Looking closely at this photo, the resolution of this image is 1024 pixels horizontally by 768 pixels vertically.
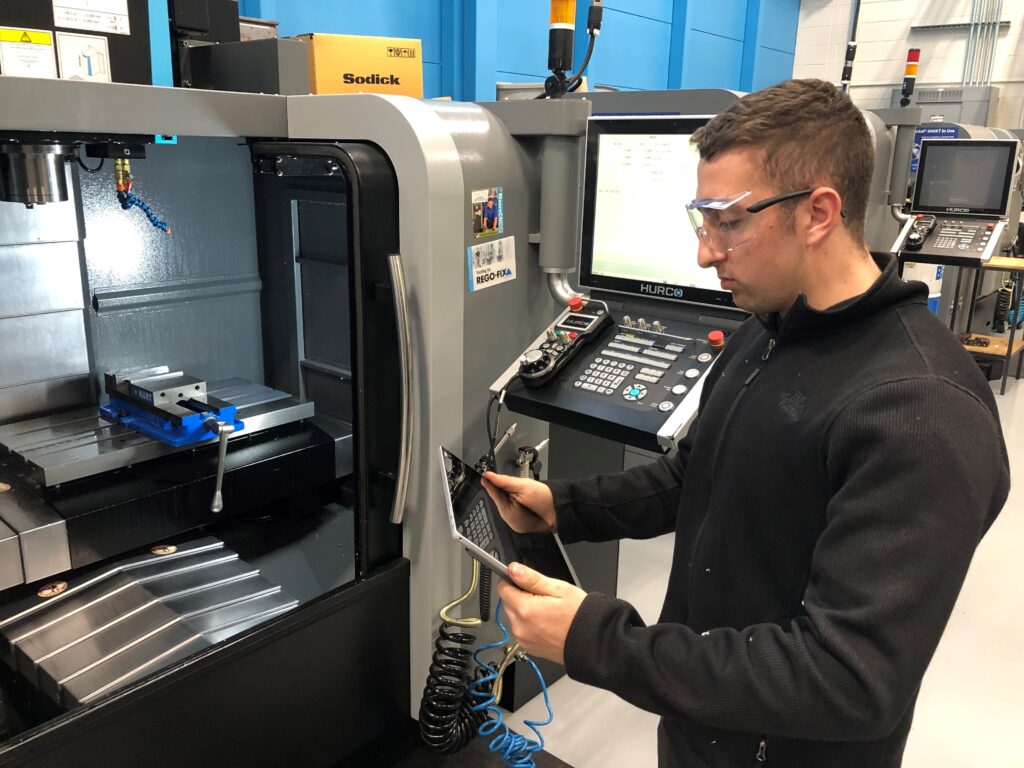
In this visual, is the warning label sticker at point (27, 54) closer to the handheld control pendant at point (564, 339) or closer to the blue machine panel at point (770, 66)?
the handheld control pendant at point (564, 339)

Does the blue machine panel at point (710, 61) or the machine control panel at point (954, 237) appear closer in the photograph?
the machine control panel at point (954, 237)

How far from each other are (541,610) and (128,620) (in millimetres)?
1164

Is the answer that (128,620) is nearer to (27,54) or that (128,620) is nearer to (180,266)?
(180,266)

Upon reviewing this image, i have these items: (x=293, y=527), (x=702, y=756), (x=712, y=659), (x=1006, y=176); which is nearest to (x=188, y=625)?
(x=293, y=527)

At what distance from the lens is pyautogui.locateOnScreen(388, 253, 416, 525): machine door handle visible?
1635mm

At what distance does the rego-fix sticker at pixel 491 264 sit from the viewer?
183 cm

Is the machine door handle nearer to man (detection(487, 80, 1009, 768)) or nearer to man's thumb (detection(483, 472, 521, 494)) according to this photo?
man's thumb (detection(483, 472, 521, 494))

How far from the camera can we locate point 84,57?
1.47 metres

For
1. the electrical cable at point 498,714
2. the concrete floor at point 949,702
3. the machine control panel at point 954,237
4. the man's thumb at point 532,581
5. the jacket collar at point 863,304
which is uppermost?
the jacket collar at point 863,304

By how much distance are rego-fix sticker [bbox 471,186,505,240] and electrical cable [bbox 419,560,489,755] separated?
0.80 m

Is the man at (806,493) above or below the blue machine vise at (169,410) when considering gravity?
above

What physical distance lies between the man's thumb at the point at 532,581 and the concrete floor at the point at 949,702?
4.39 feet

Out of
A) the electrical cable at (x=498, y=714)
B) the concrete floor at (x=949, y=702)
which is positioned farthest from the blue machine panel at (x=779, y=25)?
the electrical cable at (x=498, y=714)

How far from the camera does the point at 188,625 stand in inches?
69.4
